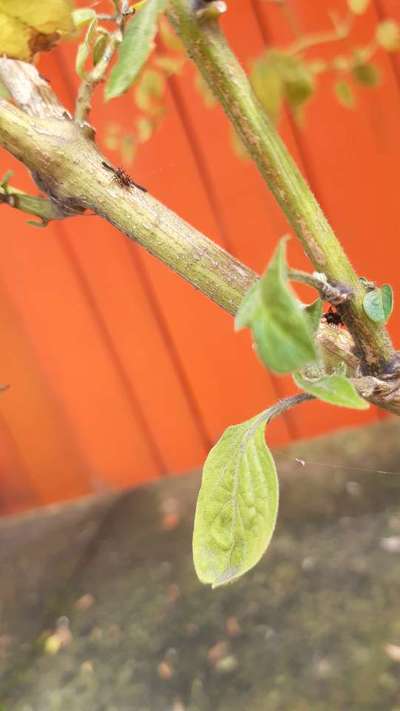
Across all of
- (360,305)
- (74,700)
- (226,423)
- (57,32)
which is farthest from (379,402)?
(226,423)

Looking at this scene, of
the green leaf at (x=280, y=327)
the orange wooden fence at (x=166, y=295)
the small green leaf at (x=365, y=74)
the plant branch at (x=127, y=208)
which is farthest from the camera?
the orange wooden fence at (x=166, y=295)

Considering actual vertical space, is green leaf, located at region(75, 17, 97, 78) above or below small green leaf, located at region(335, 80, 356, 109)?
above

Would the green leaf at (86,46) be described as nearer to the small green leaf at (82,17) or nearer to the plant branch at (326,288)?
the small green leaf at (82,17)

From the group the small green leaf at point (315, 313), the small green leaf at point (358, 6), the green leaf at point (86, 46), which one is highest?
the small green leaf at point (358, 6)

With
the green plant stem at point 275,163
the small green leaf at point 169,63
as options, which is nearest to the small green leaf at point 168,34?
the small green leaf at point 169,63

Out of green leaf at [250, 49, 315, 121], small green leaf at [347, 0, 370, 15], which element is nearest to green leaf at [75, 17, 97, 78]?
green leaf at [250, 49, 315, 121]

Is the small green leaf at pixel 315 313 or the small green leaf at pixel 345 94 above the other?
the small green leaf at pixel 345 94

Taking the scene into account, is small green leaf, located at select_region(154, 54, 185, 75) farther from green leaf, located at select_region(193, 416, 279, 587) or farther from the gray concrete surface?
green leaf, located at select_region(193, 416, 279, 587)
